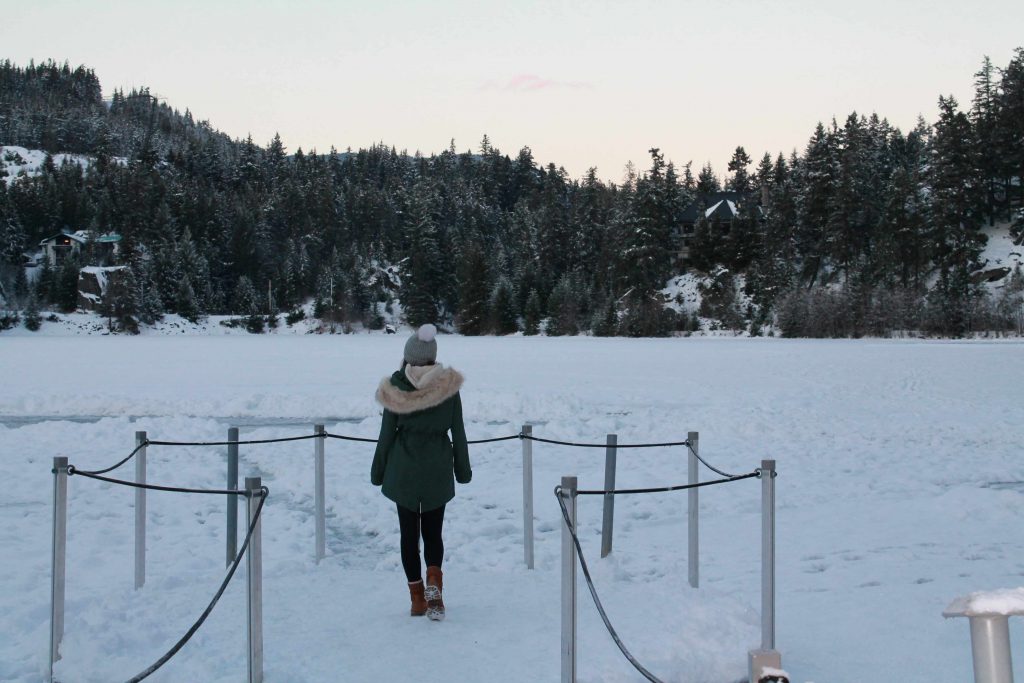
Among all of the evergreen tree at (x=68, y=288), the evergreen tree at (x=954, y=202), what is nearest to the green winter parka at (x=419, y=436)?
the evergreen tree at (x=954, y=202)

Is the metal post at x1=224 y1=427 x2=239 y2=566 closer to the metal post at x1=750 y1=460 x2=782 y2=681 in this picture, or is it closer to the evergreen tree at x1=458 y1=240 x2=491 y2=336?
the metal post at x1=750 y1=460 x2=782 y2=681

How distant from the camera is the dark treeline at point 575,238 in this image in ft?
204

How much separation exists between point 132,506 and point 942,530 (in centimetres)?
834

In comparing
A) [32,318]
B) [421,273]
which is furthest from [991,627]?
[32,318]

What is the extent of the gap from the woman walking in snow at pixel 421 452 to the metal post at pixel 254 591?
1135 millimetres

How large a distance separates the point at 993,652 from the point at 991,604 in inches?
3.8

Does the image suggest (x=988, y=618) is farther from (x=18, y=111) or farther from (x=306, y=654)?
(x=18, y=111)

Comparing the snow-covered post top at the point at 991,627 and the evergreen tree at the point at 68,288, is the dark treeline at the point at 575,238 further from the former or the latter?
the snow-covered post top at the point at 991,627

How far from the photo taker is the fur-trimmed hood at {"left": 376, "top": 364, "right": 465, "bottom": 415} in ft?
18.9

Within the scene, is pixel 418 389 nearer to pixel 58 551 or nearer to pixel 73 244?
pixel 58 551

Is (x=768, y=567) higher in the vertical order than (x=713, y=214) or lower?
lower

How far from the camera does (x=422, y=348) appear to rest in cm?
588

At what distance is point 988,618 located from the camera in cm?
183

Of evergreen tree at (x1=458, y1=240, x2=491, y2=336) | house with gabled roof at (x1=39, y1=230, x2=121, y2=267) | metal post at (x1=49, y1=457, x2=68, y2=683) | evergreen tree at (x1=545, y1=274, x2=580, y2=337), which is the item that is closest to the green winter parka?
metal post at (x1=49, y1=457, x2=68, y2=683)
